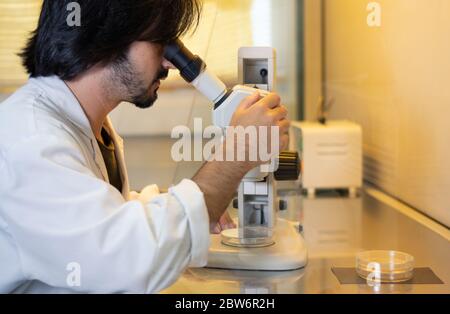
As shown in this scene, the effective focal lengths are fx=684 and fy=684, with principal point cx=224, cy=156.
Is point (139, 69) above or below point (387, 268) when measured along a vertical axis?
above

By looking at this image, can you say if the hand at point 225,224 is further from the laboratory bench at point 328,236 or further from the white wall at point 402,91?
the white wall at point 402,91

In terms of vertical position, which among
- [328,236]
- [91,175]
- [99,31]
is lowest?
[328,236]

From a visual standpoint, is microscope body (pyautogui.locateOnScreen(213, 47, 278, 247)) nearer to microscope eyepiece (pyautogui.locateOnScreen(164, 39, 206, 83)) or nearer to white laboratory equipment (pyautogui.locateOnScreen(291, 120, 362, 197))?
microscope eyepiece (pyautogui.locateOnScreen(164, 39, 206, 83))

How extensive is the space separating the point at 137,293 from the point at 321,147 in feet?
4.25

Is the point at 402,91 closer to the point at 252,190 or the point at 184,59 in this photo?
the point at 252,190

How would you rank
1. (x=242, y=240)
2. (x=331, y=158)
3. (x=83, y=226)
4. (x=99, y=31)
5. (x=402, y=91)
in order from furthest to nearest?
(x=331, y=158)
(x=402, y=91)
(x=242, y=240)
(x=99, y=31)
(x=83, y=226)

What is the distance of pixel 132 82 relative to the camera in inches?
52.4

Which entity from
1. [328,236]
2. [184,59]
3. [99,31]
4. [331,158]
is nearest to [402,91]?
[331,158]

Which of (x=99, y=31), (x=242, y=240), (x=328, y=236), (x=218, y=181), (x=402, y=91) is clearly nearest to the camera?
(x=218, y=181)

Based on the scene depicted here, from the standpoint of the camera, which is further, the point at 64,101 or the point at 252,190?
the point at 252,190

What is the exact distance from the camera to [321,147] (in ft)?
7.52

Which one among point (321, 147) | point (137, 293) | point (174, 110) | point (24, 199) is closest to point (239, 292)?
point (137, 293)

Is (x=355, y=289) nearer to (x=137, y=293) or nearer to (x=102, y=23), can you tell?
(x=137, y=293)

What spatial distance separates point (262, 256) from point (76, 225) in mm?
449
